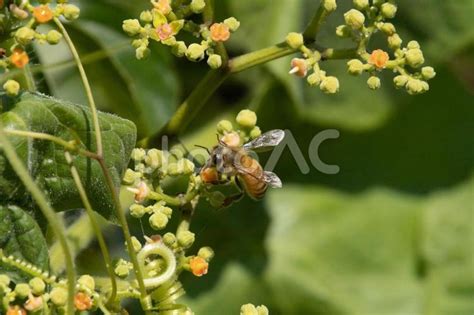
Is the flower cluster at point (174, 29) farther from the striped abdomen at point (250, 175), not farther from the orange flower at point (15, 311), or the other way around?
the orange flower at point (15, 311)

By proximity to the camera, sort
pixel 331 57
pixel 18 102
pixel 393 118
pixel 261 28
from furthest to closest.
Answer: pixel 393 118 < pixel 261 28 < pixel 331 57 < pixel 18 102

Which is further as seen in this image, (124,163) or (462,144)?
(462,144)

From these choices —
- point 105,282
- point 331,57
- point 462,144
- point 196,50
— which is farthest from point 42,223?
point 462,144

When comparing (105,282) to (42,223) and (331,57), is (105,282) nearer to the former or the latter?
(42,223)

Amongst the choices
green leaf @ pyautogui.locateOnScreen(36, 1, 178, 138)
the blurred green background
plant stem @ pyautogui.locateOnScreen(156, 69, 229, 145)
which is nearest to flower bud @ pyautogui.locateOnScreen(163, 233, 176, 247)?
plant stem @ pyautogui.locateOnScreen(156, 69, 229, 145)

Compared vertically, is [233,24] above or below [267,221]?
above

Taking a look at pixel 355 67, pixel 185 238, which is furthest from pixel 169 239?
pixel 355 67

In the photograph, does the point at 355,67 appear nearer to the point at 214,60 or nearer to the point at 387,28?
the point at 387,28
